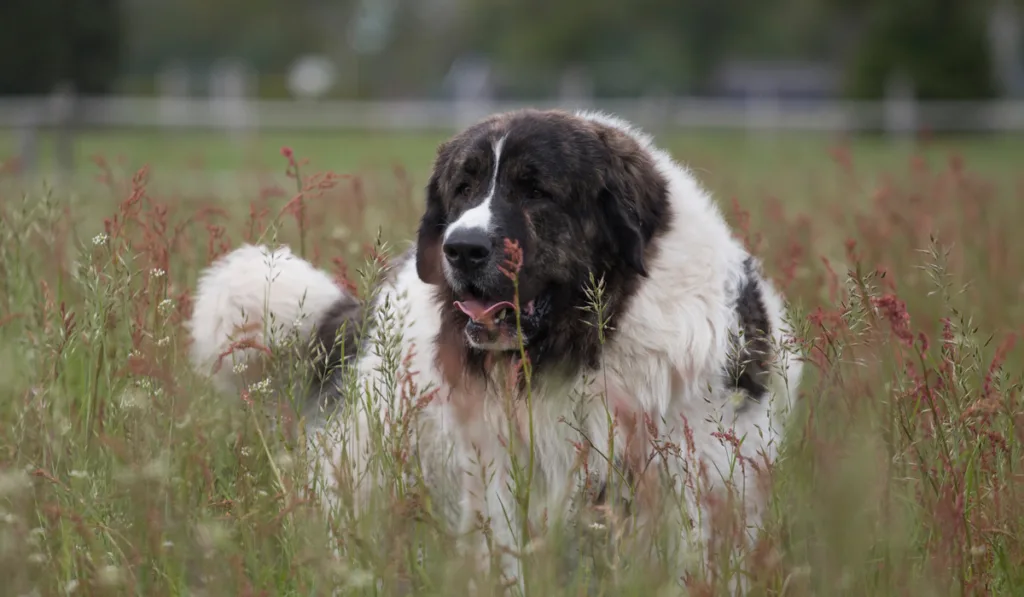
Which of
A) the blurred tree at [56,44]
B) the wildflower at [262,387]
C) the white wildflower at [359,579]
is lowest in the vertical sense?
the white wildflower at [359,579]

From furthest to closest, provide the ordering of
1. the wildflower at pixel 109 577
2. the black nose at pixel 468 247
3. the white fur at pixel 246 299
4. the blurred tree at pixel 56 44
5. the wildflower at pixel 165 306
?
the blurred tree at pixel 56 44, the white fur at pixel 246 299, the black nose at pixel 468 247, the wildflower at pixel 165 306, the wildflower at pixel 109 577

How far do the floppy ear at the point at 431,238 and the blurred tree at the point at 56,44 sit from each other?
24.3 m

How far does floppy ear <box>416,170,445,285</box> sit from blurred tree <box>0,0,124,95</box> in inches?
955

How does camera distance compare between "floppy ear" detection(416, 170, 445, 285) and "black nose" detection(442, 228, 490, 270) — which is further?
"floppy ear" detection(416, 170, 445, 285)

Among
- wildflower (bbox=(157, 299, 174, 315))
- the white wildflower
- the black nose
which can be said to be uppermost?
the black nose

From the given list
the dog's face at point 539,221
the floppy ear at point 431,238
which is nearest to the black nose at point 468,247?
the dog's face at point 539,221

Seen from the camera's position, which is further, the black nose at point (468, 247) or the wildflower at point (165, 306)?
the black nose at point (468, 247)

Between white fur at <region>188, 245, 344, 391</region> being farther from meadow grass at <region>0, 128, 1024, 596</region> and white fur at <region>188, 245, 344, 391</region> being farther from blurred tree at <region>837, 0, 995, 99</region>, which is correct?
blurred tree at <region>837, 0, 995, 99</region>

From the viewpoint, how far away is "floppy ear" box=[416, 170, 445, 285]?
3531 millimetres

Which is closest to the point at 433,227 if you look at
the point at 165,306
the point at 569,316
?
the point at 569,316

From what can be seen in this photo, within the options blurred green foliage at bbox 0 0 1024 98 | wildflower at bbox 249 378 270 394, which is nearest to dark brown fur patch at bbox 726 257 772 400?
wildflower at bbox 249 378 270 394

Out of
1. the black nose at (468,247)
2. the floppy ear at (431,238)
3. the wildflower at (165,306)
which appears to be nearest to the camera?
the wildflower at (165,306)

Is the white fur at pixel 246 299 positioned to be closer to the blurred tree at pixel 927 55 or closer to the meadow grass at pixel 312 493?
the meadow grass at pixel 312 493

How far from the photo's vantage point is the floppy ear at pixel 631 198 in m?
3.27
